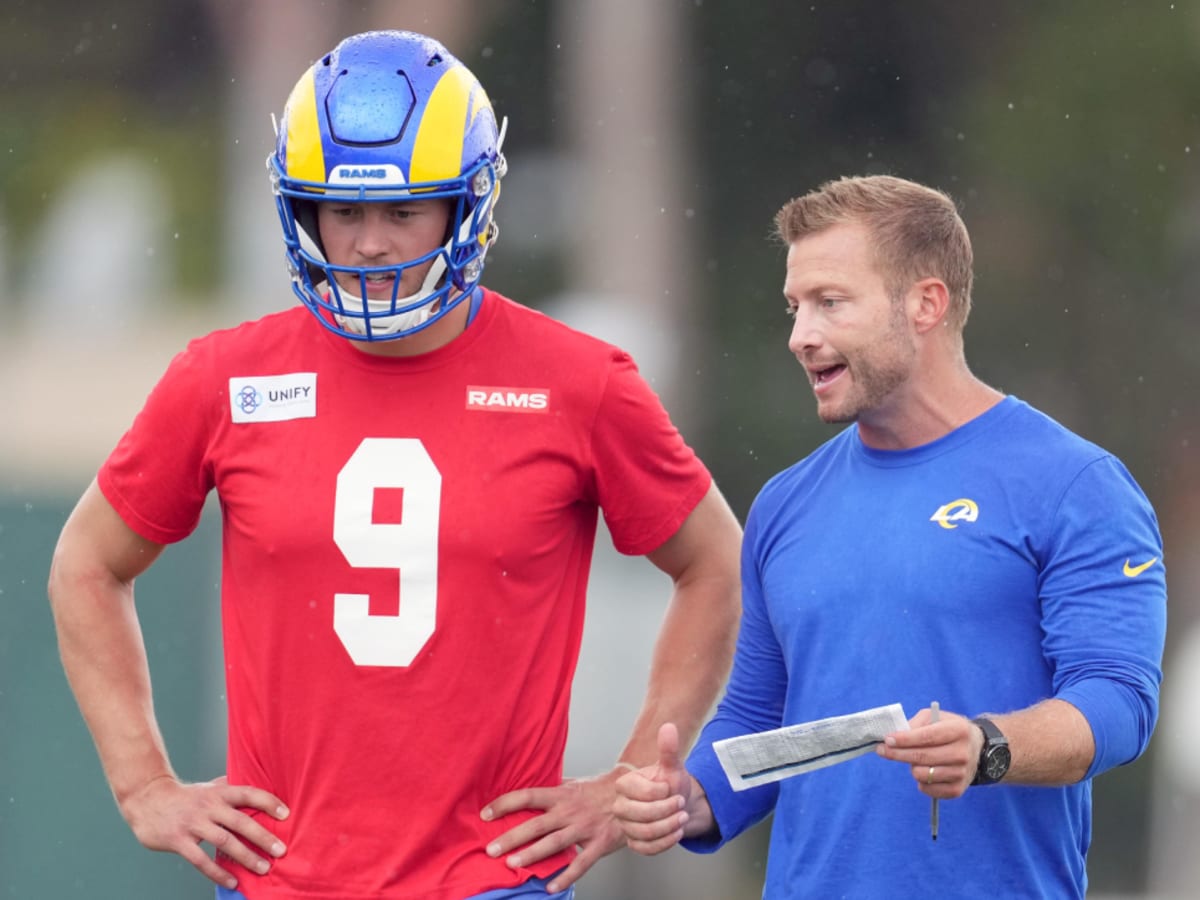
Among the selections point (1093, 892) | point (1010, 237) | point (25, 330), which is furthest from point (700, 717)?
point (1010, 237)

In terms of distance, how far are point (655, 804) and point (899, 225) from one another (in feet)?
4.20

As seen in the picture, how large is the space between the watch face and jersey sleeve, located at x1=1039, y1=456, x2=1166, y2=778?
18 centimetres

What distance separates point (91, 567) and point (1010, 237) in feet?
32.1

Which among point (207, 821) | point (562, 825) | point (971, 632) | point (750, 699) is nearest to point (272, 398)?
point (207, 821)

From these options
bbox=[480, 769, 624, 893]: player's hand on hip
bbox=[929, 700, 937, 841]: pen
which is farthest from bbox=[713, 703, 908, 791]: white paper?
bbox=[480, 769, 624, 893]: player's hand on hip

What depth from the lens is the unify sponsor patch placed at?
394 cm

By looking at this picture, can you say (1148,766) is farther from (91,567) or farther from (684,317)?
(91,567)

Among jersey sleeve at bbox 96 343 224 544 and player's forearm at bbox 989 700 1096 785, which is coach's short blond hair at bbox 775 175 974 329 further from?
jersey sleeve at bbox 96 343 224 544

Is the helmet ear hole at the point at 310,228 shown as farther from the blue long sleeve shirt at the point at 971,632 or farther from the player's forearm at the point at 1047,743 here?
the player's forearm at the point at 1047,743

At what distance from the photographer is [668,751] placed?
146 inches

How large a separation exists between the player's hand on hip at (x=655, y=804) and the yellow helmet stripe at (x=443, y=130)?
1208mm

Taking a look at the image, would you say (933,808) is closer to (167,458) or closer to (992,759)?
(992,759)

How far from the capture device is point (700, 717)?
421 centimetres

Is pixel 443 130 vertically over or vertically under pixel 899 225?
over
